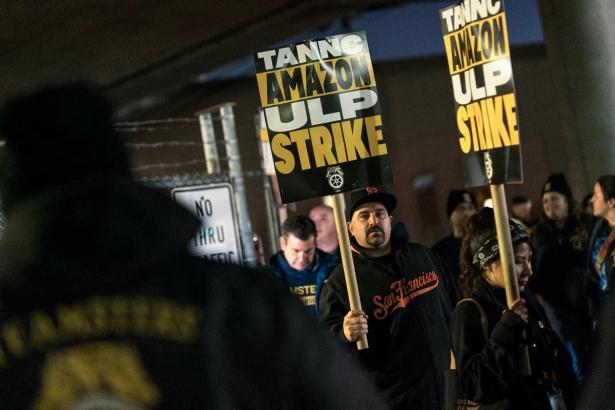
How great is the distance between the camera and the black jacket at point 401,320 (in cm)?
690

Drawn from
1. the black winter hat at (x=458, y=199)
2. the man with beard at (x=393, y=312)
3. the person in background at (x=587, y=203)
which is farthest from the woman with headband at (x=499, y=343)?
the person in background at (x=587, y=203)

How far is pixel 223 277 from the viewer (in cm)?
229

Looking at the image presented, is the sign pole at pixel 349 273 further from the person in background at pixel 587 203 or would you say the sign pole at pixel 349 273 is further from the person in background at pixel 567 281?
the person in background at pixel 587 203

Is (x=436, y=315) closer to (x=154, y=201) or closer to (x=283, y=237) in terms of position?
(x=283, y=237)

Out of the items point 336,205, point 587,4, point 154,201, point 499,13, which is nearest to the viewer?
point 154,201

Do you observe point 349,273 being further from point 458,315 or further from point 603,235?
point 603,235

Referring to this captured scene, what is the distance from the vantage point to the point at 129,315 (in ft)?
7.37

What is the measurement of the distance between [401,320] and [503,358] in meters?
1.52

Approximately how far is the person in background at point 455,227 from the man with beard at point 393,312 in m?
3.29

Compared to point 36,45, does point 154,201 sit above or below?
below

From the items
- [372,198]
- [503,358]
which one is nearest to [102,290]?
[503,358]

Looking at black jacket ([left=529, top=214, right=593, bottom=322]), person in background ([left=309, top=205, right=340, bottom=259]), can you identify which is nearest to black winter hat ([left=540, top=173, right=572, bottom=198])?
black jacket ([left=529, top=214, right=593, bottom=322])

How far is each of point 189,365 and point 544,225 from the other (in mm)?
→ 9677

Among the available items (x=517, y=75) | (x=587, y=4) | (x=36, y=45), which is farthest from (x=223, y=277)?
(x=517, y=75)
